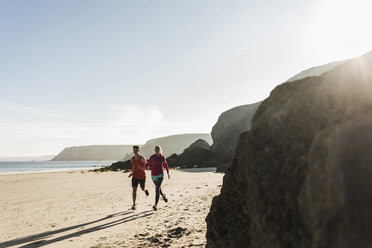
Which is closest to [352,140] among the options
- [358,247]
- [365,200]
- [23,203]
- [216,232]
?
[365,200]

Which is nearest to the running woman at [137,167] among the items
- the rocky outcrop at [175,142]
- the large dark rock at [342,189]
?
the large dark rock at [342,189]

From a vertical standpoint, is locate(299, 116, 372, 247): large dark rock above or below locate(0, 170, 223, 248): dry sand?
above

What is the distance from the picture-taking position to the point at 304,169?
7.29 ft

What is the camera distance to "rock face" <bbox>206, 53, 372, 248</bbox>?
5.12 feet

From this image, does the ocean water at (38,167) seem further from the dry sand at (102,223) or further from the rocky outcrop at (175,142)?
the rocky outcrop at (175,142)

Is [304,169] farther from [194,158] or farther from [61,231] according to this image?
[194,158]

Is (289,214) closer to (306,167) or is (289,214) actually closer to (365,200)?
(306,167)

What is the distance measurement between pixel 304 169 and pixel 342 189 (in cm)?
66

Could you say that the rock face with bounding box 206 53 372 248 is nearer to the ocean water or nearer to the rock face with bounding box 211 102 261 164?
the rock face with bounding box 211 102 261 164

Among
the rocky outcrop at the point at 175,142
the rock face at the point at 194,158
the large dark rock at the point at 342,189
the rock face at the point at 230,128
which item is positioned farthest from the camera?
the rocky outcrop at the point at 175,142

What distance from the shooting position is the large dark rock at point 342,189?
1463 mm

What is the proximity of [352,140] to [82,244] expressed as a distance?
539 cm

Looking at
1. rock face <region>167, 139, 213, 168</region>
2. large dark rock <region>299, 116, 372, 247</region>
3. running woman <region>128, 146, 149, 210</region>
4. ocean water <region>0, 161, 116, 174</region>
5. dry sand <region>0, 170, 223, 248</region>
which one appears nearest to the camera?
large dark rock <region>299, 116, 372, 247</region>

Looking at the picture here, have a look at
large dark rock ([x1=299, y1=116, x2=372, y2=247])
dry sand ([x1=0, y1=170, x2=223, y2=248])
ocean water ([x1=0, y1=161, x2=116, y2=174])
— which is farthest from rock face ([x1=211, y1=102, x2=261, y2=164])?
large dark rock ([x1=299, y1=116, x2=372, y2=247])
